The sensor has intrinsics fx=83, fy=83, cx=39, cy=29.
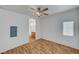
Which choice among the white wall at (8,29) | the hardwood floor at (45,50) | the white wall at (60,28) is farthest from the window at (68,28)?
the white wall at (8,29)

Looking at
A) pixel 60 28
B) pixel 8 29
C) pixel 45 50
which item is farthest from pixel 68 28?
pixel 8 29

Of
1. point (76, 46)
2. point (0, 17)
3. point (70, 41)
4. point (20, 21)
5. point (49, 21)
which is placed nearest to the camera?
point (0, 17)

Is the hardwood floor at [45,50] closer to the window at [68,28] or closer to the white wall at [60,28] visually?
the white wall at [60,28]

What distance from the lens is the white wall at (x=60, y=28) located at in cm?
297

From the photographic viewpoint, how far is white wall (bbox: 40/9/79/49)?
2.97 meters

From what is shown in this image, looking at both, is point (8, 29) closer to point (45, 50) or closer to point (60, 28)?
point (45, 50)

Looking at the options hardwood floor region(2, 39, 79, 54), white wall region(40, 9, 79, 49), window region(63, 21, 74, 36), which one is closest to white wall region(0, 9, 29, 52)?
hardwood floor region(2, 39, 79, 54)

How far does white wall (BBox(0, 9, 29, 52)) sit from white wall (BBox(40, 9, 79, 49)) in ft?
4.12

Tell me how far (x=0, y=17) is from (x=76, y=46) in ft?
9.09

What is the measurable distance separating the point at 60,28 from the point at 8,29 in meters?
2.19

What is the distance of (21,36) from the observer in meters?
3.68
